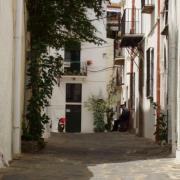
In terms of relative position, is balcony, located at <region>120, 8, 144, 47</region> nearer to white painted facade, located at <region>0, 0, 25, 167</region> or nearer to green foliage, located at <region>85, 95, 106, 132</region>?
white painted facade, located at <region>0, 0, 25, 167</region>

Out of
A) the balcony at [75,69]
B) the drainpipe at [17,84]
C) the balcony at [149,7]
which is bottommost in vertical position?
the drainpipe at [17,84]

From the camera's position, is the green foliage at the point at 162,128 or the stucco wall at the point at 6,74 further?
the green foliage at the point at 162,128

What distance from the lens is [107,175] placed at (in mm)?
9156

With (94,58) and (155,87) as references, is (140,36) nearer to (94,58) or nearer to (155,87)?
(155,87)

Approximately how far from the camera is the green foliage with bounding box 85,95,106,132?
4353 cm

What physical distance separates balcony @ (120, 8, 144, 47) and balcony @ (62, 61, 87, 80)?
17645mm

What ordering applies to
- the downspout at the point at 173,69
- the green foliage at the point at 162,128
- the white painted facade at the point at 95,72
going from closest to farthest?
the downspout at the point at 173,69
the green foliage at the point at 162,128
the white painted facade at the point at 95,72

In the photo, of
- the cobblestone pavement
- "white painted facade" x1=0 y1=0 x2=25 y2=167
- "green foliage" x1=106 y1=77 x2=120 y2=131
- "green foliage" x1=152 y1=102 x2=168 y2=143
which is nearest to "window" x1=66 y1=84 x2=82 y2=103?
"green foliage" x1=106 y1=77 x2=120 y2=131

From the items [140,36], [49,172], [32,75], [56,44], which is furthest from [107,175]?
[140,36]

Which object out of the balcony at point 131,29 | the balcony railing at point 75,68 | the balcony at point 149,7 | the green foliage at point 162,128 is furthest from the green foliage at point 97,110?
the green foliage at point 162,128

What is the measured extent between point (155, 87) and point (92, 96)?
87.4 feet

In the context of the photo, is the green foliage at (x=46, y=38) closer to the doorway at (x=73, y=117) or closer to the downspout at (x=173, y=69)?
the downspout at (x=173, y=69)

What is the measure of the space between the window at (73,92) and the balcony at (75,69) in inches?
29.0

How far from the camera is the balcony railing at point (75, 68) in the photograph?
45125 mm
